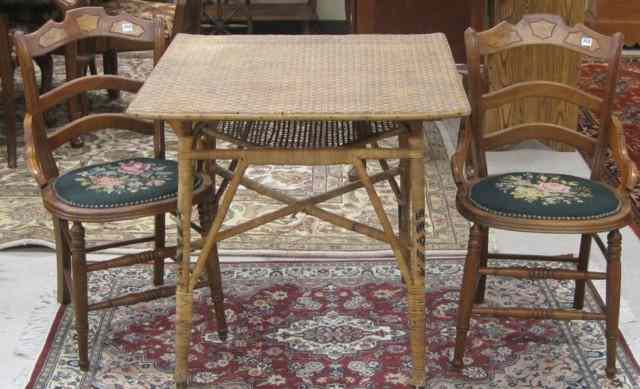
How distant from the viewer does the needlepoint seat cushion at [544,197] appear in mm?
2852

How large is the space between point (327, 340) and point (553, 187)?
88 centimetres

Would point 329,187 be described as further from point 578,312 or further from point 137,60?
point 137,60

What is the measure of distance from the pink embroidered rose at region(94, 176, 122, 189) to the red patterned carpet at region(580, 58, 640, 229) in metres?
2.36

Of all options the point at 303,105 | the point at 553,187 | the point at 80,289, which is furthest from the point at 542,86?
the point at 80,289

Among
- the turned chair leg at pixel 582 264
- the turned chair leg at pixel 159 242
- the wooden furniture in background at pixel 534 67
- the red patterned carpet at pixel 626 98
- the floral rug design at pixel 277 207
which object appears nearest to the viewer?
the turned chair leg at pixel 582 264

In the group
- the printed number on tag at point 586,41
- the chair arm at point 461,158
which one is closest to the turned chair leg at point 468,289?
the chair arm at point 461,158

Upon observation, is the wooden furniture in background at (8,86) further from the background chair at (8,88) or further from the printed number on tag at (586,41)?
the printed number on tag at (586,41)

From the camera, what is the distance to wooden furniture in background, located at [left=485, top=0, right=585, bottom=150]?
4.70 m

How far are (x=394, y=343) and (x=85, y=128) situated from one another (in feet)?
4.10

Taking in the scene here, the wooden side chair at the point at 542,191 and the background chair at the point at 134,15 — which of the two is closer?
the wooden side chair at the point at 542,191

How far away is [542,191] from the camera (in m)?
3.02

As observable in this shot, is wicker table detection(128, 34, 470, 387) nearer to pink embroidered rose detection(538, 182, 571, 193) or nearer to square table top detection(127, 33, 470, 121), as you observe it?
square table top detection(127, 33, 470, 121)

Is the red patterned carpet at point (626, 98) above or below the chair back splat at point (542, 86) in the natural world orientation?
below

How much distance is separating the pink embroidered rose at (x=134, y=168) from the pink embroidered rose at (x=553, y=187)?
1.28 metres
